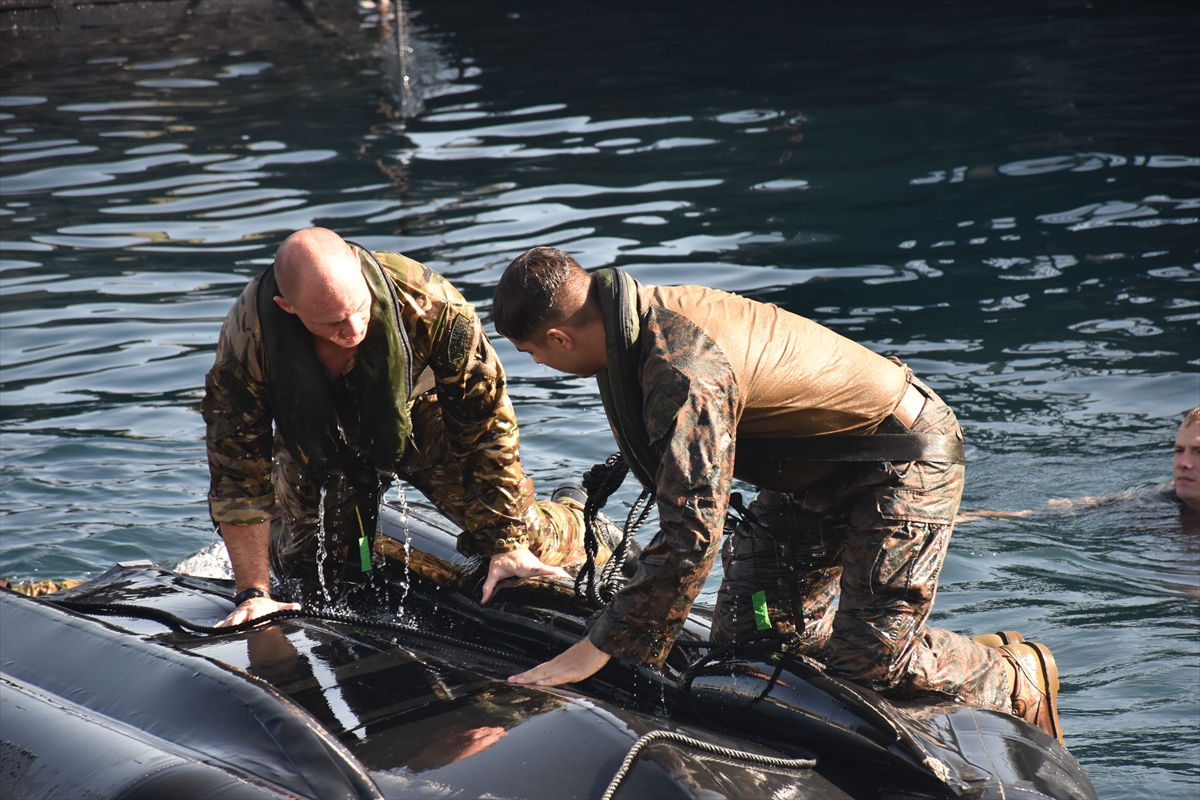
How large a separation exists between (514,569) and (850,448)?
4.88ft

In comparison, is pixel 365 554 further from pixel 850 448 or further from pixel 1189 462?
pixel 1189 462

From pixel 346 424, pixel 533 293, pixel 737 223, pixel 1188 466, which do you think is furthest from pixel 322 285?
pixel 737 223

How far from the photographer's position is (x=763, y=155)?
42.9 feet

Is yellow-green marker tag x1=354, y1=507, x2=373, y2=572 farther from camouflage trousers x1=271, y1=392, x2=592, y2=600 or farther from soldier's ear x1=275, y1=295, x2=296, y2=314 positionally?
soldier's ear x1=275, y1=295, x2=296, y2=314

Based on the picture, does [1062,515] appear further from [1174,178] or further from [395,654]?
[1174,178]

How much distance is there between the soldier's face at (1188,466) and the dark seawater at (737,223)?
0.18 m

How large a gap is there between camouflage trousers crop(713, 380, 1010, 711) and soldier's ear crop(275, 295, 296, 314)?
170 cm

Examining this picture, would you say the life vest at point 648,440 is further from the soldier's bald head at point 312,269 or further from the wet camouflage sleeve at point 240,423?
the wet camouflage sleeve at point 240,423

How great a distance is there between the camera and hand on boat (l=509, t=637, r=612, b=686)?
343 centimetres

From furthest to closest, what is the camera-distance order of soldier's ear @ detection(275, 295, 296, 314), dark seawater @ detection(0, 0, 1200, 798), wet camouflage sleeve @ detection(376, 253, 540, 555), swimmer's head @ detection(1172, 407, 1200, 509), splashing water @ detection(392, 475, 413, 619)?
dark seawater @ detection(0, 0, 1200, 798), swimmer's head @ detection(1172, 407, 1200, 509), splashing water @ detection(392, 475, 413, 619), wet camouflage sleeve @ detection(376, 253, 540, 555), soldier's ear @ detection(275, 295, 296, 314)

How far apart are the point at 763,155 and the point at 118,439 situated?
761 centimetres

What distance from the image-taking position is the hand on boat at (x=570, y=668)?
3.43 metres

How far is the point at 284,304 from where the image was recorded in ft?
13.6

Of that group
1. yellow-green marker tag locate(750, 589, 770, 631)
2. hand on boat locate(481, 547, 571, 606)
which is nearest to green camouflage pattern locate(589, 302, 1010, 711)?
yellow-green marker tag locate(750, 589, 770, 631)
